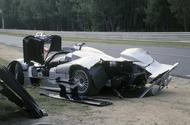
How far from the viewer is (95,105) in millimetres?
9750

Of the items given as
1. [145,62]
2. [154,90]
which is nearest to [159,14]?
[145,62]

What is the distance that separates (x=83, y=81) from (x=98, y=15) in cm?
7153

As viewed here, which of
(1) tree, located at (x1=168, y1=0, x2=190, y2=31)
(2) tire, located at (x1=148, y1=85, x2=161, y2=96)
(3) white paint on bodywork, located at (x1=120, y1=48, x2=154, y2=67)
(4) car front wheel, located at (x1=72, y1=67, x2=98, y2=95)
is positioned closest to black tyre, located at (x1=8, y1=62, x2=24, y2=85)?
(4) car front wheel, located at (x1=72, y1=67, x2=98, y2=95)

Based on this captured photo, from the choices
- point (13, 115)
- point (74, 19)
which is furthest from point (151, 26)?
point (13, 115)

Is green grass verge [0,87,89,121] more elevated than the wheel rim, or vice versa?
the wheel rim

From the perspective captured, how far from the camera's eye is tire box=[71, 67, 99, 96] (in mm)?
10672

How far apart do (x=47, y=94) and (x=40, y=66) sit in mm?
1310

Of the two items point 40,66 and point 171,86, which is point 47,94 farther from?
point 171,86

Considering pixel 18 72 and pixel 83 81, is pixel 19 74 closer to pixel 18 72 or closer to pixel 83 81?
pixel 18 72

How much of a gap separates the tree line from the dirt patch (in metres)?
51.5

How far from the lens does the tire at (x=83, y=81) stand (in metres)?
10.7

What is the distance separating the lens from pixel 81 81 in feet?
35.5

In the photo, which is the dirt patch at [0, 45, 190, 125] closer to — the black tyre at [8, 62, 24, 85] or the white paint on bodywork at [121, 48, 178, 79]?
the white paint on bodywork at [121, 48, 178, 79]

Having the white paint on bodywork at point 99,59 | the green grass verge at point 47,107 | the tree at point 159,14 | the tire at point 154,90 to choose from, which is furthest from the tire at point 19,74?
the tree at point 159,14
